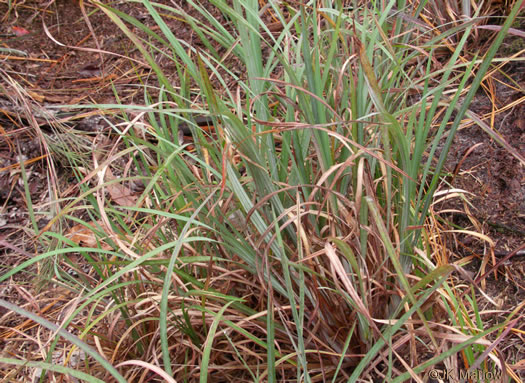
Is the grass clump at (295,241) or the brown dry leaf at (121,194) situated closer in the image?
the grass clump at (295,241)

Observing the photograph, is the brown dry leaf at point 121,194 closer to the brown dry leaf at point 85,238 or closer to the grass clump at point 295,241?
the brown dry leaf at point 85,238

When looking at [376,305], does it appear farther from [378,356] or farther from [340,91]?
[340,91]

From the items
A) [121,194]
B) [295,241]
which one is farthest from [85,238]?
[295,241]

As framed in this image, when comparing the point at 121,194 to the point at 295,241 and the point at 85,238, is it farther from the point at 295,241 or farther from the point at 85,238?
the point at 295,241

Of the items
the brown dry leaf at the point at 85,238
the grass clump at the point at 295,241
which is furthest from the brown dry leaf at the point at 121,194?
the grass clump at the point at 295,241

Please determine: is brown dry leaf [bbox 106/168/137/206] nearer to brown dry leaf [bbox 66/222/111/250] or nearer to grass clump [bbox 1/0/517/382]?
brown dry leaf [bbox 66/222/111/250]

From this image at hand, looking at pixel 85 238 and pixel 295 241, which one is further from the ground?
pixel 295 241

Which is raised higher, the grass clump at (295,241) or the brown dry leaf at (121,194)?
the grass clump at (295,241)

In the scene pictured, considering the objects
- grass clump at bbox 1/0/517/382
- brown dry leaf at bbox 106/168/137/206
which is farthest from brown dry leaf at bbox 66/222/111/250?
grass clump at bbox 1/0/517/382

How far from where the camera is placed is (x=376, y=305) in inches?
42.8

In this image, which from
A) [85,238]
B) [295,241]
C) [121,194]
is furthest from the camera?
[121,194]

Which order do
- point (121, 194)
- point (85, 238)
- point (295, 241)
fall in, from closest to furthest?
point (295, 241)
point (85, 238)
point (121, 194)

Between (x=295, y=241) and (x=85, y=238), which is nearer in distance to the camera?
(x=295, y=241)

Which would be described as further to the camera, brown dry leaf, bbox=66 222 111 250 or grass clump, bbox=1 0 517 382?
brown dry leaf, bbox=66 222 111 250
